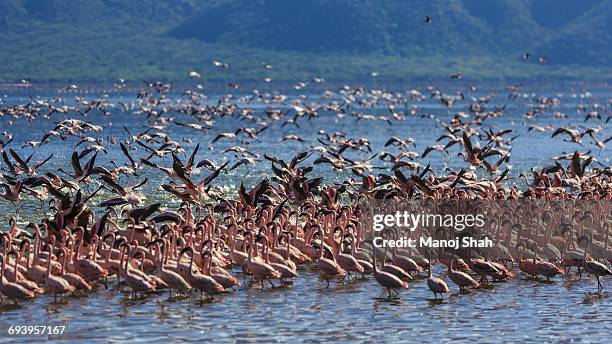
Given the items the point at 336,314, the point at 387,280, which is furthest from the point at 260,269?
the point at 387,280

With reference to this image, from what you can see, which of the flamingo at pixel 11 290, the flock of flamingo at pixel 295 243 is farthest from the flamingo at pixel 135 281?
the flamingo at pixel 11 290

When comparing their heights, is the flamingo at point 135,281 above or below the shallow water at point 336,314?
above

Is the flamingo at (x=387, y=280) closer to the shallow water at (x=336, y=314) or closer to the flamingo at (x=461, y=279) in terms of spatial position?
the shallow water at (x=336, y=314)

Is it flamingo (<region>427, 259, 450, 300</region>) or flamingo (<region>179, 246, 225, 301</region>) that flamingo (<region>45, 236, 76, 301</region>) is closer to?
flamingo (<region>179, 246, 225, 301</region>)

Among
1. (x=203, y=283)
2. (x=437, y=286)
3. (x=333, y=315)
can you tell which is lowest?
(x=333, y=315)

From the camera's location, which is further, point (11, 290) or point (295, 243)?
point (295, 243)

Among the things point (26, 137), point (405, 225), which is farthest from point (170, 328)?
point (26, 137)

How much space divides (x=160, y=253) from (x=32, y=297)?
7.96 feet

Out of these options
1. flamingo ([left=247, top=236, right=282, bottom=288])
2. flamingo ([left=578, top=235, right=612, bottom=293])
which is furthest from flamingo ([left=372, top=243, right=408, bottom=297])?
flamingo ([left=578, top=235, right=612, bottom=293])

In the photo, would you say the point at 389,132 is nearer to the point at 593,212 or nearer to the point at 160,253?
the point at 593,212

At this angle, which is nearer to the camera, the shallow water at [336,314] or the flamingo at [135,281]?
the shallow water at [336,314]

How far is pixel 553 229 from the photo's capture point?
90.4 ft

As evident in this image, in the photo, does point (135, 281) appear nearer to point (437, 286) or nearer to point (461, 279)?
point (437, 286)

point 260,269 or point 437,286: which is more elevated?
point 260,269
